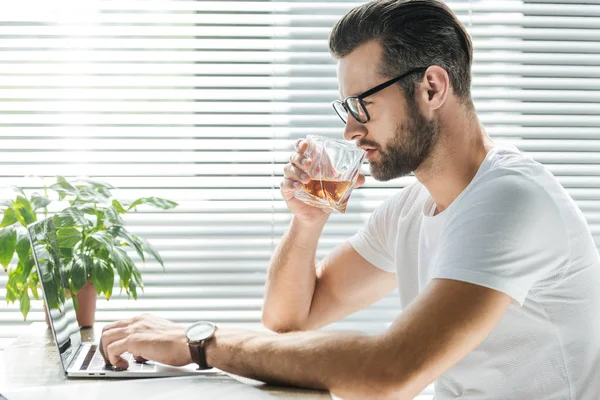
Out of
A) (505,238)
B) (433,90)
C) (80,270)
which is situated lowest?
(80,270)

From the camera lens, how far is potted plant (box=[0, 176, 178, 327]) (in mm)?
1829

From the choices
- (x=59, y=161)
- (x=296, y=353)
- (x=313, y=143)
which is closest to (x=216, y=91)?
(x=59, y=161)

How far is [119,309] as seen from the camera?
7.68ft

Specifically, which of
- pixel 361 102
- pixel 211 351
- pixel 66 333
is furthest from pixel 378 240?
pixel 66 333

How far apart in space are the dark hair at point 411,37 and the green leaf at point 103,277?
0.82 metres

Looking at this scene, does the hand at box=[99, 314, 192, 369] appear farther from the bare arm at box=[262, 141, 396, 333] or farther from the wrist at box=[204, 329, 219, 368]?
the bare arm at box=[262, 141, 396, 333]

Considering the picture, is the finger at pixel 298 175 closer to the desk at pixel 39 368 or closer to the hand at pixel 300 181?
the hand at pixel 300 181

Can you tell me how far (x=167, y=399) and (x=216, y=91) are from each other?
137cm

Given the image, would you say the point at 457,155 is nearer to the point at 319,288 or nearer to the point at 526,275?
the point at 526,275

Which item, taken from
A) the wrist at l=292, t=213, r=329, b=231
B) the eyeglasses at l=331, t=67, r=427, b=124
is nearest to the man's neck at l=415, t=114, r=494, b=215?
the eyeglasses at l=331, t=67, r=427, b=124

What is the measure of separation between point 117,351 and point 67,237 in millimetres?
604

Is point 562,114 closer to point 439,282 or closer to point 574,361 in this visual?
point 574,361

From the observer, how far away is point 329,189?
1509mm

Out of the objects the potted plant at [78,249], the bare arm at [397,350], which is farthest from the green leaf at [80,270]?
the bare arm at [397,350]
